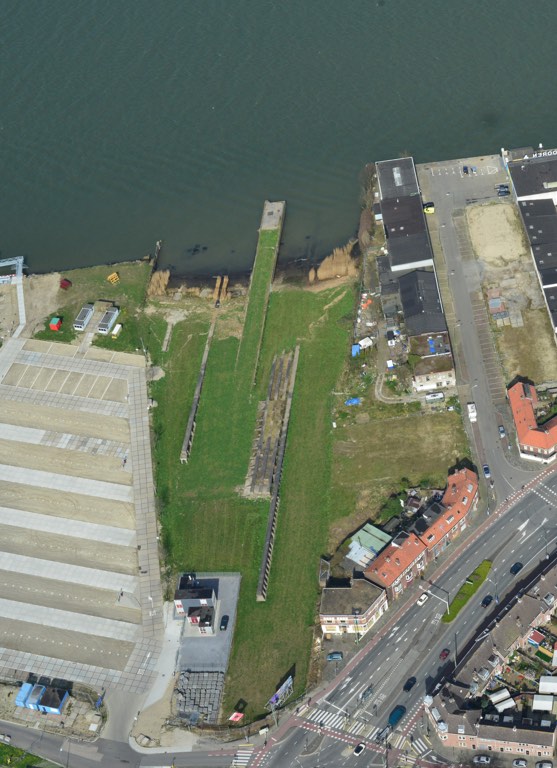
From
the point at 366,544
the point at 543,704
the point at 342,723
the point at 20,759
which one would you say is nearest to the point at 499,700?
the point at 543,704

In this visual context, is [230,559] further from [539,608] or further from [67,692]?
[539,608]

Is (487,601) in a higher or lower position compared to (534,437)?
lower

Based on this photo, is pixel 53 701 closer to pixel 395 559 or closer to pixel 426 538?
pixel 395 559

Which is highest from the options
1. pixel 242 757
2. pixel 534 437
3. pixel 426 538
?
pixel 534 437

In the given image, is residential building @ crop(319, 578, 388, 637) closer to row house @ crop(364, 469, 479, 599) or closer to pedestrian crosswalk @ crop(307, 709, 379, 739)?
row house @ crop(364, 469, 479, 599)

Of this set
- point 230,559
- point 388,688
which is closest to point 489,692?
point 388,688

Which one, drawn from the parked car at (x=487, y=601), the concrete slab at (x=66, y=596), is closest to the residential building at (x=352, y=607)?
the parked car at (x=487, y=601)
